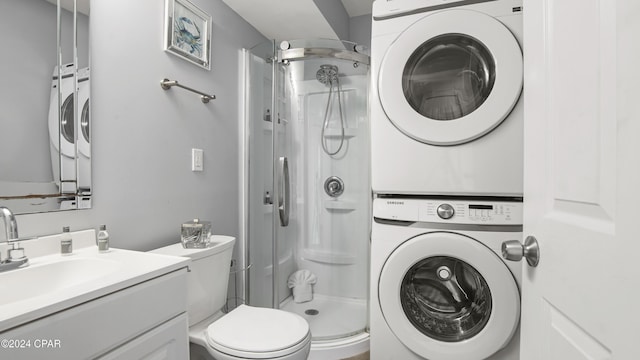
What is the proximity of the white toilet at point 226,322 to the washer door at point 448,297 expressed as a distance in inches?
16.7

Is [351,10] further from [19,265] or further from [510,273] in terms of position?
[19,265]

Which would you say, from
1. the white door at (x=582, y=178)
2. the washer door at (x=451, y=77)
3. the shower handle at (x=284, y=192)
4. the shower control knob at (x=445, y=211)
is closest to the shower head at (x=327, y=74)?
the shower handle at (x=284, y=192)

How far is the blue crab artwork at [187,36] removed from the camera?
1579 mm

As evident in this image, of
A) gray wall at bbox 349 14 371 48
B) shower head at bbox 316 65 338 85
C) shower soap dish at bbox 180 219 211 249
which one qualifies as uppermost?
gray wall at bbox 349 14 371 48

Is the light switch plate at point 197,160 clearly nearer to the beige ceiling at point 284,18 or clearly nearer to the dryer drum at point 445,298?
the beige ceiling at point 284,18

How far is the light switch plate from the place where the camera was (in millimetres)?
1710

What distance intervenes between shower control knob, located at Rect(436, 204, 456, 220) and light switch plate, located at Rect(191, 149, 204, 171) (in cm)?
127

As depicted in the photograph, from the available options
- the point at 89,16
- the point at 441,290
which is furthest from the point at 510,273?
the point at 89,16

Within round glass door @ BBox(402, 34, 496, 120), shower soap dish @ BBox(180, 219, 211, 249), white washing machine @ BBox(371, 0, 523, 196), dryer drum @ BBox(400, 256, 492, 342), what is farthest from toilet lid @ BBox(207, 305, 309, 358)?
round glass door @ BBox(402, 34, 496, 120)

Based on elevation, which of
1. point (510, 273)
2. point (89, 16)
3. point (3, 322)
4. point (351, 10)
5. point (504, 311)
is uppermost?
point (351, 10)

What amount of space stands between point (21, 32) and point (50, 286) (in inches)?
32.3

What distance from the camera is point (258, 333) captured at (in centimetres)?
123

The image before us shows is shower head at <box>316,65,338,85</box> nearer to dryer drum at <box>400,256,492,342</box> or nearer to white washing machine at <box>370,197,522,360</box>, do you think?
white washing machine at <box>370,197,522,360</box>

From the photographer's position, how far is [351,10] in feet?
8.92
